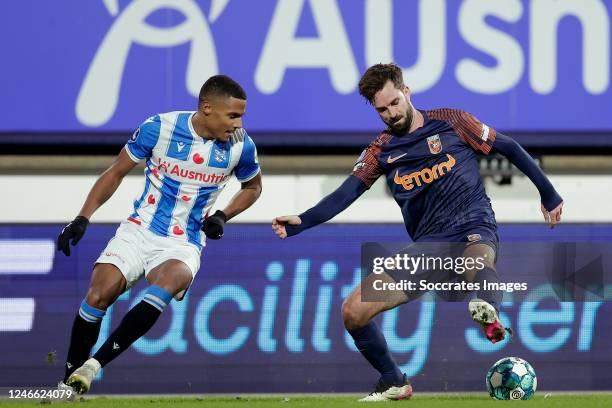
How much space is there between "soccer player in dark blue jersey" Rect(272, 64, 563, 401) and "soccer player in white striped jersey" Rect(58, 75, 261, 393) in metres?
0.48

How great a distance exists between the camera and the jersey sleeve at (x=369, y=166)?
24.4 feet

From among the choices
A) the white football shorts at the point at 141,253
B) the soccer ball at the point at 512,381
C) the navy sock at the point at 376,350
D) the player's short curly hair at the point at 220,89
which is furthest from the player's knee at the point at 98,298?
the soccer ball at the point at 512,381

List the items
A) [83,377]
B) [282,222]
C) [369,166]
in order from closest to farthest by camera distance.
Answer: [83,377] < [282,222] < [369,166]

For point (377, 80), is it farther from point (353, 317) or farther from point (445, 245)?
point (353, 317)

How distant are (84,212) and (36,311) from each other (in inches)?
64.2

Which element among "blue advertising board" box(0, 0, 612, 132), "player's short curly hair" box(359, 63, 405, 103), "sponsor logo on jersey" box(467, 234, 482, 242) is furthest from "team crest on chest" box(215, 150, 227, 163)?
"blue advertising board" box(0, 0, 612, 132)

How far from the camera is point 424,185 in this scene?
23.9ft

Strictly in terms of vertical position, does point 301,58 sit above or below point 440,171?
above

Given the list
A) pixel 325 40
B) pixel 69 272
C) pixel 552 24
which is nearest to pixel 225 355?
pixel 69 272

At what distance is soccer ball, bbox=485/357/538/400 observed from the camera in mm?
7543

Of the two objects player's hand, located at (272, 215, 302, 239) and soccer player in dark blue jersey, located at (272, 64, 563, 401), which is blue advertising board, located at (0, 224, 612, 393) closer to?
soccer player in dark blue jersey, located at (272, 64, 563, 401)

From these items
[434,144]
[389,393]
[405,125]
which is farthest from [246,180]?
[389,393]

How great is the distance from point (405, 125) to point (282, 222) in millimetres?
830

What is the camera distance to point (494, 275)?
7066 millimetres
